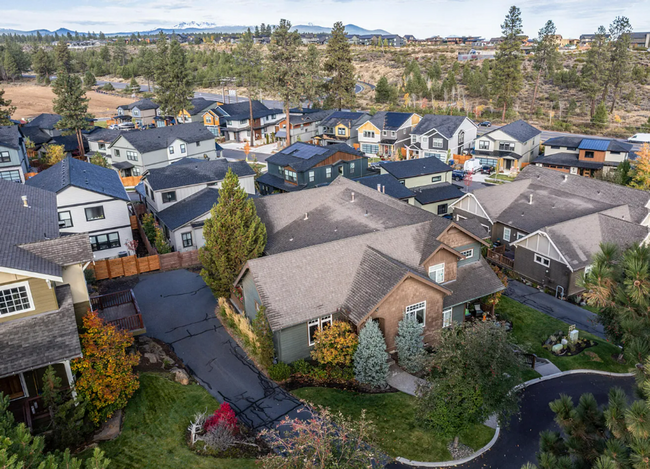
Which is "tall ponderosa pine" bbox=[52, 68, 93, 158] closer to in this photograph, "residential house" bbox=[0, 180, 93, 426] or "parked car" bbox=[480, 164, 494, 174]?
"residential house" bbox=[0, 180, 93, 426]

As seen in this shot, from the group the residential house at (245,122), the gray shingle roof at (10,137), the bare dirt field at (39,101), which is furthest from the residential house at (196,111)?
the gray shingle roof at (10,137)

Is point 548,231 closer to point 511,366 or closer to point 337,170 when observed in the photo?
point 511,366

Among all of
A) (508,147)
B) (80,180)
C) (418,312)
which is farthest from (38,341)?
(508,147)

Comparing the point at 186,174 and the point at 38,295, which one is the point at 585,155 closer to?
the point at 186,174

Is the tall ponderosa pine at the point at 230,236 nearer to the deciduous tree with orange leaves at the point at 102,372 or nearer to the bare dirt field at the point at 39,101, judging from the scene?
the deciduous tree with orange leaves at the point at 102,372

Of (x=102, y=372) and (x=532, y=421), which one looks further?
(x=532, y=421)

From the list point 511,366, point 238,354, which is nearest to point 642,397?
point 511,366

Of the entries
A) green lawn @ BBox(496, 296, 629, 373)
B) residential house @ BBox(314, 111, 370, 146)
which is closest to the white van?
residential house @ BBox(314, 111, 370, 146)
